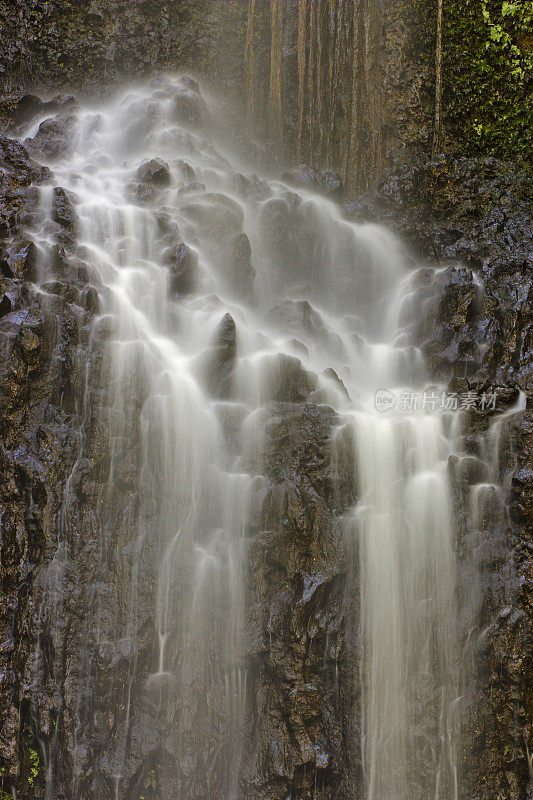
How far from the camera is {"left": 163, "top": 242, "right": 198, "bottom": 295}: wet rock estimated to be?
24.7 ft

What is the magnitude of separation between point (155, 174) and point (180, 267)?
2383 mm

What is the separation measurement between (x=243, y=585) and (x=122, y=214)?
16.6 ft

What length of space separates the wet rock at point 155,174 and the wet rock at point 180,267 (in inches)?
78.1

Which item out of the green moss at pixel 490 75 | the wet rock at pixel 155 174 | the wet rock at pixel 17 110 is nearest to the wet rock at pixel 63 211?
the wet rock at pixel 155 174

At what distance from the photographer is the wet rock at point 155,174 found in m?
9.10

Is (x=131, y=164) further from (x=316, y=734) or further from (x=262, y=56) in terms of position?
(x=316, y=734)

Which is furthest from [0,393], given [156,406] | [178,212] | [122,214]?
[178,212]

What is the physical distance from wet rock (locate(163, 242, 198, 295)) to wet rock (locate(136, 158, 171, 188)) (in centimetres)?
198

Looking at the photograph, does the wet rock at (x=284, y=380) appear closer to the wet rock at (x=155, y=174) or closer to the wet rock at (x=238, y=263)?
the wet rock at (x=238, y=263)

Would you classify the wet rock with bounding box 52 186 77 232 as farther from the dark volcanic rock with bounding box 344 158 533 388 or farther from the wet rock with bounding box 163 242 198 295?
the dark volcanic rock with bounding box 344 158 533 388

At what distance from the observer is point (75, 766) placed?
16.0 feet

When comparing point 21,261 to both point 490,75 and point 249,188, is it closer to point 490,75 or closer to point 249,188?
point 249,188

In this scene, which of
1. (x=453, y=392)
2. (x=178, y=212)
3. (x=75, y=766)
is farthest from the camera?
(x=178, y=212)

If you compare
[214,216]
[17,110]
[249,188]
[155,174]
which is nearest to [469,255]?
[249,188]
